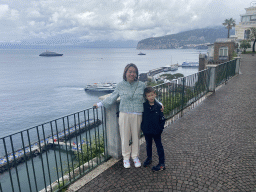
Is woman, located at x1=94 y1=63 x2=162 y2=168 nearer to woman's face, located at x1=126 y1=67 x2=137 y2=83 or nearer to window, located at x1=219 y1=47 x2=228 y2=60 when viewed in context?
woman's face, located at x1=126 y1=67 x2=137 y2=83

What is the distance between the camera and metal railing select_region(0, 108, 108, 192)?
10.8ft

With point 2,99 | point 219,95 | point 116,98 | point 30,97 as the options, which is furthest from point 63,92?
point 116,98

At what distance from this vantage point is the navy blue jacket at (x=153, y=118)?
12.1ft

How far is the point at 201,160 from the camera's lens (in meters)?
4.19

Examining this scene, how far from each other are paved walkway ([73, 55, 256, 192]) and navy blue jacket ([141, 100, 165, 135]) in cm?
79

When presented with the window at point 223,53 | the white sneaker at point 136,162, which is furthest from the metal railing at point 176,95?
the window at point 223,53

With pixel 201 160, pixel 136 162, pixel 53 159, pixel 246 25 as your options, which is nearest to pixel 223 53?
pixel 246 25

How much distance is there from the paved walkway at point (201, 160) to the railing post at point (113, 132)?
26 cm

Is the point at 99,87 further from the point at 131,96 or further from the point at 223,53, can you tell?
the point at 131,96

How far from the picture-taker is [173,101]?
7.11 metres

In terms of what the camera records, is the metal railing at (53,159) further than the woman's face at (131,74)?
No

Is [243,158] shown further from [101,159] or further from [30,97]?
[30,97]

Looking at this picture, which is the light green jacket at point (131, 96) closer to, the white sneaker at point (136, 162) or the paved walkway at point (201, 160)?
the white sneaker at point (136, 162)

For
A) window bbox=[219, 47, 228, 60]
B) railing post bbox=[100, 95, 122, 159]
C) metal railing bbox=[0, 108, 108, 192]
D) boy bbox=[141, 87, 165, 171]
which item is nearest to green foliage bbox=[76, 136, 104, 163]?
metal railing bbox=[0, 108, 108, 192]
